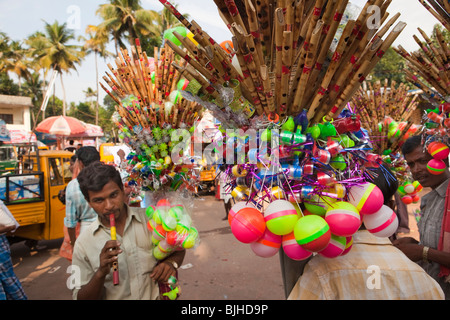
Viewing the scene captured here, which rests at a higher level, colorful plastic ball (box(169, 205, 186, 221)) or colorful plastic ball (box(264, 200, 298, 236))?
colorful plastic ball (box(264, 200, 298, 236))

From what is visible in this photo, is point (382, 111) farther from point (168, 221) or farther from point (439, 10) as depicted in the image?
point (168, 221)

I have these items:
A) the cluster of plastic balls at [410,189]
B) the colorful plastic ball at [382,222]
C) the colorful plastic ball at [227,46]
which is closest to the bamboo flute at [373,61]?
the colorful plastic ball at [382,222]

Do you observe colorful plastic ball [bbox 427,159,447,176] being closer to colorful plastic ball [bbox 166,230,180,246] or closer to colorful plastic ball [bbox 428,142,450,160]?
colorful plastic ball [bbox 428,142,450,160]

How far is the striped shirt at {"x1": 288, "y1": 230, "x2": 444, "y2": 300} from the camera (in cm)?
129

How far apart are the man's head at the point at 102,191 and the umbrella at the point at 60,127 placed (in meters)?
12.8

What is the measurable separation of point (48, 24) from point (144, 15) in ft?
53.1

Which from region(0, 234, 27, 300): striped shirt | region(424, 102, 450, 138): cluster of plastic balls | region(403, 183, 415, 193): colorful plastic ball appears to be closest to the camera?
region(424, 102, 450, 138): cluster of plastic balls

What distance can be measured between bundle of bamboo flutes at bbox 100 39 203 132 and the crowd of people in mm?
648

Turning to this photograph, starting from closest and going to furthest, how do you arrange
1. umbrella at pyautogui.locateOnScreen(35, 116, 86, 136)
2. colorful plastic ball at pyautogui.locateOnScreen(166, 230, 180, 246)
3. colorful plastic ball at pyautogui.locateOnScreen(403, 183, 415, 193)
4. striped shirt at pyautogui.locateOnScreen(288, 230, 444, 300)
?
striped shirt at pyautogui.locateOnScreen(288, 230, 444, 300), colorful plastic ball at pyautogui.locateOnScreen(166, 230, 180, 246), colorful plastic ball at pyautogui.locateOnScreen(403, 183, 415, 193), umbrella at pyautogui.locateOnScreen(35, 116, 86, 136)


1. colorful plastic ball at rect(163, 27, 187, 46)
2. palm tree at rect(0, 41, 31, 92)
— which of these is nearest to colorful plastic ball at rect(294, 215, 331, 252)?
colorful plastic ball at rect(163, 27, 187, 46)

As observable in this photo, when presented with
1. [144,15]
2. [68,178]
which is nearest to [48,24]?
[144,15]

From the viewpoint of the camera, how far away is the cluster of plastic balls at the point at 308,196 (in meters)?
1.06

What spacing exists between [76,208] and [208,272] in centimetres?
238

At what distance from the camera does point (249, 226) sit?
108 cm
